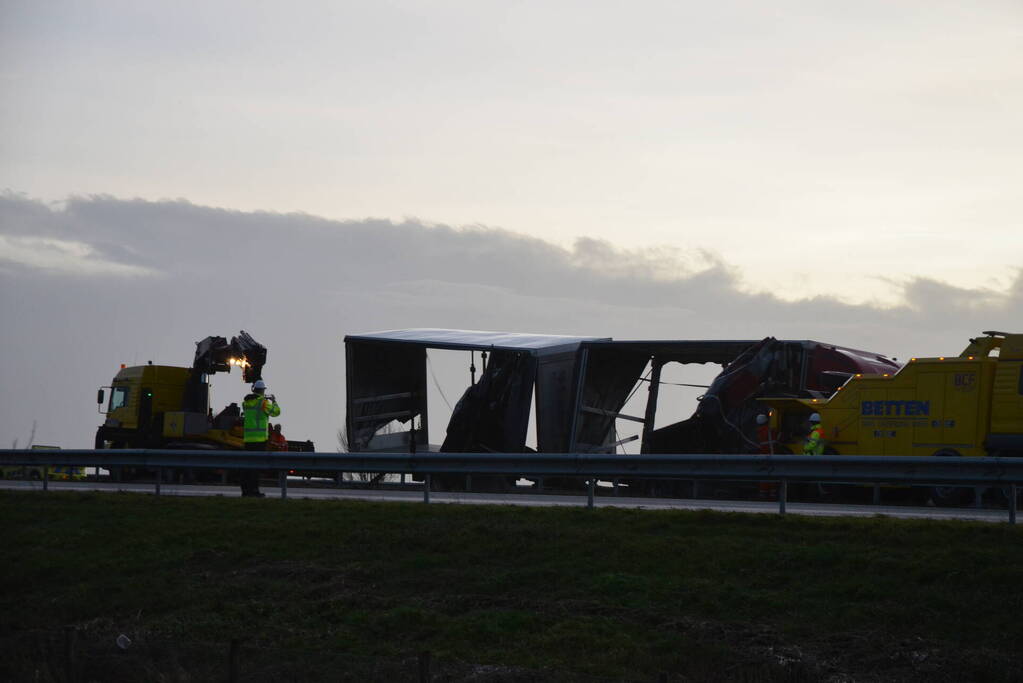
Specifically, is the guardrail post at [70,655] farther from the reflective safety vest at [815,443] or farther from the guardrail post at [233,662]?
the reflective safety vest at [815,443]

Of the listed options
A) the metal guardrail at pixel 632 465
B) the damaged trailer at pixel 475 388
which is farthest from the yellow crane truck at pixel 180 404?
the metal guardrail at pixel 632 465

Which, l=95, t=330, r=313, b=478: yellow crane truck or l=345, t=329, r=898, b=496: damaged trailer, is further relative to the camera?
l=95, t=330, r=313, b=478: yellow crane truck

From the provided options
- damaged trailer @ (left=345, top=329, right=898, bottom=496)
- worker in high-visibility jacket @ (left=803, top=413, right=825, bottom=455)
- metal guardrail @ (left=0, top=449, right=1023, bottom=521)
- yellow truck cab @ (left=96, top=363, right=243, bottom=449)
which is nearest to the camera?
metal guardrail @ (left=0, top=449, right=1023, bottom=521)

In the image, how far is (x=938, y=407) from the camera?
860 inches

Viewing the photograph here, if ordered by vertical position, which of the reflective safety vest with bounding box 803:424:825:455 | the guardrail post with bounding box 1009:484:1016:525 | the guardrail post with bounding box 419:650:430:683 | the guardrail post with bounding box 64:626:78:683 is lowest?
the guardrail post with bounding box 64:626:78:683

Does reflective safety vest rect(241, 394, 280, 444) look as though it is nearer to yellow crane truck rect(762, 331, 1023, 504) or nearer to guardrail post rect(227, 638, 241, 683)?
yellow crane truck rect(762, 331, 1023, 504)

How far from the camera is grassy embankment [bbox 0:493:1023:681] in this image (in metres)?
10.0

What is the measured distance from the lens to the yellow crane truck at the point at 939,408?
20.9m

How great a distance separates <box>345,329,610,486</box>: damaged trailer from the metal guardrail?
7.58 m

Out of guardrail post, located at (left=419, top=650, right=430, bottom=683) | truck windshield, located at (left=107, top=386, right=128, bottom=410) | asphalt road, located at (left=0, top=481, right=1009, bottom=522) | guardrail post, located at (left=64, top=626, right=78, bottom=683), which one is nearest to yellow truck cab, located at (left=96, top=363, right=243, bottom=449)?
truck windshield, located at (left=107, top=386, right=128, bottom=410)

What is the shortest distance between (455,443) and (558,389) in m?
2.58

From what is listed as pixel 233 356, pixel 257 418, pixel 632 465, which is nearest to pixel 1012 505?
pixel 632 465

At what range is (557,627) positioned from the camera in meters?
11.1

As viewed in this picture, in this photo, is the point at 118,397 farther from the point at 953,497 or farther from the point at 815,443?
the point at 953,497
